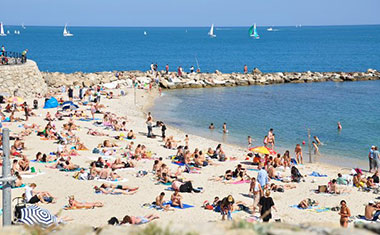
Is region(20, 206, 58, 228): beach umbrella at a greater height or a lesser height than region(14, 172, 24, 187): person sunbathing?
greater

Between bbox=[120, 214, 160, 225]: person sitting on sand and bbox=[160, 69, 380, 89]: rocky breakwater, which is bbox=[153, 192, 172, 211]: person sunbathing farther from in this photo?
bbox=[160, 69, 380, 89]: rocky breakwater

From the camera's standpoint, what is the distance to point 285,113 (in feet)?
110

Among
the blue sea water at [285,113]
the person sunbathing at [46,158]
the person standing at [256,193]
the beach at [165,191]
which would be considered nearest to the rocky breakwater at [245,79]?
the blue sea water at [285,113]

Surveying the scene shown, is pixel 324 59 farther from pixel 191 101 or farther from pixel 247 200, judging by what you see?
pixel 247 200

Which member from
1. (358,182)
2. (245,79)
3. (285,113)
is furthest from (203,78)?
(358,182)

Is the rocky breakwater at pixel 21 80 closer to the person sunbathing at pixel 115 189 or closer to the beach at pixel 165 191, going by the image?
the beach at pixel 165 191

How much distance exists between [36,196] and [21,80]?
20.5 meters

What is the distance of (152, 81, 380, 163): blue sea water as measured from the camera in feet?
85.7

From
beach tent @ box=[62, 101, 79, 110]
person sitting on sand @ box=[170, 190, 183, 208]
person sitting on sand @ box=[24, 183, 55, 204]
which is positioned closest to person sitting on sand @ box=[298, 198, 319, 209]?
person sitting on sand @ box=[170, 190, 183, 208]

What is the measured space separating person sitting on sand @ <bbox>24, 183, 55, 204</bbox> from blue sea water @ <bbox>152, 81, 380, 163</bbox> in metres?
13.1

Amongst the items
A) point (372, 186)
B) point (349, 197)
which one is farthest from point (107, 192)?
point (372, 186)

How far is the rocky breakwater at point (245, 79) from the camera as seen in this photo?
147 ft

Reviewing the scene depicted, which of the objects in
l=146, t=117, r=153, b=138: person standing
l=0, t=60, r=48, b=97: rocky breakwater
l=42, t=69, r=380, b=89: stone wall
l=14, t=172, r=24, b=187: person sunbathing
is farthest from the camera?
l=42, t=69, r=380, b=89: stone wall

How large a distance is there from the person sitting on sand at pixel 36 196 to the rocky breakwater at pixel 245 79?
2960 centimetres
